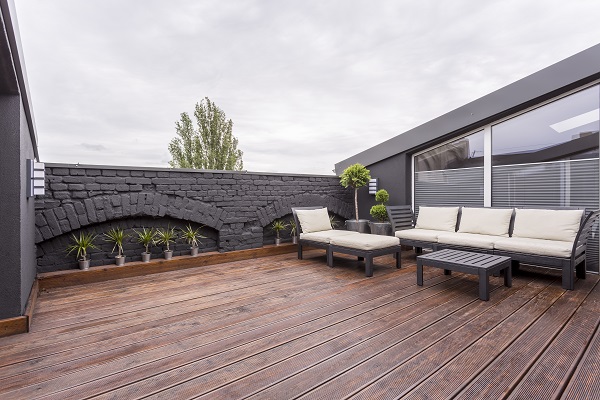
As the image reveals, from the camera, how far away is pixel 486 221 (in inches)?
203

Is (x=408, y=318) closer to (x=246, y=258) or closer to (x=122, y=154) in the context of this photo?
(x=246, y=258)

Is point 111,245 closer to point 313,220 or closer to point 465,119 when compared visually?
point 313,220

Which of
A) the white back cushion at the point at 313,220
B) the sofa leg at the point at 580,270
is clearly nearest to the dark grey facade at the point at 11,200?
the white back cushion at the point at 313,220

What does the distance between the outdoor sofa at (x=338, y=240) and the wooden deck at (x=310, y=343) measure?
0.63 metres

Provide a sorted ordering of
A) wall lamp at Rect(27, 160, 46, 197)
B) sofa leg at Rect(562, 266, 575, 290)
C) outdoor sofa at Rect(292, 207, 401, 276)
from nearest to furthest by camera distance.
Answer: wall lamp at Rect(27, 160, 46, 197) → sofa leg at Rect(562, 266, 575, 290) → outdoor sofa at Rect(292, 207, 401, 276)

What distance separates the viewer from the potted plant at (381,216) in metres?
6.80

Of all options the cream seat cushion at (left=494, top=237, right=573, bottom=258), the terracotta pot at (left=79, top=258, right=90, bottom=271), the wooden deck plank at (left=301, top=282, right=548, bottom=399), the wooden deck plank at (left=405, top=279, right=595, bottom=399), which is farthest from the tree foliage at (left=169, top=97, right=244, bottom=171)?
the wooden deck plank at (left=405, top=279, right=595, bottom=399)

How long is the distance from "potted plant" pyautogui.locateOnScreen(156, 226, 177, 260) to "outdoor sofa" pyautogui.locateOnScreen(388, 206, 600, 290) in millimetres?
4132

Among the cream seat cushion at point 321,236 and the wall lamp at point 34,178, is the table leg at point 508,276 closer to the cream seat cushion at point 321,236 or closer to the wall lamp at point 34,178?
the cream seat cushion at point 321,236

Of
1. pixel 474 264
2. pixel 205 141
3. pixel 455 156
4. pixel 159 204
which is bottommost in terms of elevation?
pixel 474 264

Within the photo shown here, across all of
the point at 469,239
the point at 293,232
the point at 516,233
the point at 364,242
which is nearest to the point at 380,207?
the point at 293,232

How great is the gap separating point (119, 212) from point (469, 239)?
5.50m

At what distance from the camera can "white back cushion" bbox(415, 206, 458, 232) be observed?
5.73m

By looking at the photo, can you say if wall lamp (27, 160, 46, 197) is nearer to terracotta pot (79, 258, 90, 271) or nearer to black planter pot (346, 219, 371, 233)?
terracotta pot (79, 258, 90, 271)
